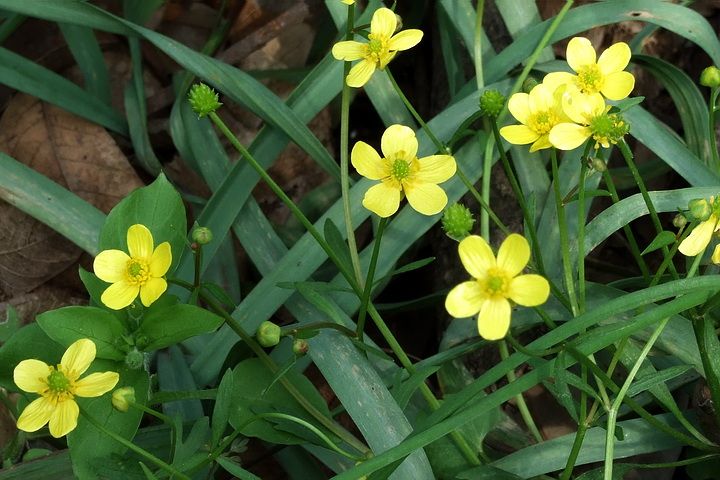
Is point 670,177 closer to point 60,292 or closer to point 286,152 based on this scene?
point 286,152

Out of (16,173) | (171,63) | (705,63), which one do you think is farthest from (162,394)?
(705,63)

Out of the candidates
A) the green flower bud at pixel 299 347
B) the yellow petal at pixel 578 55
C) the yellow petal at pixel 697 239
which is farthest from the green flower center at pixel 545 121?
the green flower bud at pixel 299 347

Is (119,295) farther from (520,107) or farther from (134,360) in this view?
(520,107)

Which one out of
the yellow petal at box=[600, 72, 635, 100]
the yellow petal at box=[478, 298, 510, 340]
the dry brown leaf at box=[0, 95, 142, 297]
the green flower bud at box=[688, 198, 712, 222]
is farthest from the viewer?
the dry brown leaf at box=[0, 95, 142, 297]

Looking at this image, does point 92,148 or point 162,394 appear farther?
point 92,148

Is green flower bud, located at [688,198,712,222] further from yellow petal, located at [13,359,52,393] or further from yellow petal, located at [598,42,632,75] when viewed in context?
yellow petal, located at [13,359,52,393]

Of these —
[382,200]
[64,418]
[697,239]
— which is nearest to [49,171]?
[64,418]

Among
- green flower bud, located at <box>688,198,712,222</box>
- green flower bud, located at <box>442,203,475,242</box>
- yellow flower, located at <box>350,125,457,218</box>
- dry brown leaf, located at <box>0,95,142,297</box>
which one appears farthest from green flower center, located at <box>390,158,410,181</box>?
dry brown leaf, located at <box>0,95,142,297</box>
